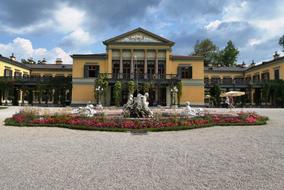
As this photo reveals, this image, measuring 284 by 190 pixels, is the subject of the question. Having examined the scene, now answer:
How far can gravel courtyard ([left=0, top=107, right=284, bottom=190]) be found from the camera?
14.7 ft

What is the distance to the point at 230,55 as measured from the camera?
60344mm

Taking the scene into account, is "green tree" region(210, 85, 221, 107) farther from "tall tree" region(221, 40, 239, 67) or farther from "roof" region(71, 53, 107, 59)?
"tall tree" region(221, 40, 239, 67)

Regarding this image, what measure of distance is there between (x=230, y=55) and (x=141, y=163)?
59.8 m

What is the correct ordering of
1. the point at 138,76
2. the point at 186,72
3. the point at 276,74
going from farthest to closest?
the point at 276,74
the point at 186,72
the point at 138,76

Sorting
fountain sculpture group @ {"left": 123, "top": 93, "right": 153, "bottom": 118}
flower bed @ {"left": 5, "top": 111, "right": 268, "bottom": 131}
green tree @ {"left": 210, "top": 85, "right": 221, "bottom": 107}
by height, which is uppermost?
green tree @ {"left": 210, "top": 85, "right": 221, "bottom": 107}

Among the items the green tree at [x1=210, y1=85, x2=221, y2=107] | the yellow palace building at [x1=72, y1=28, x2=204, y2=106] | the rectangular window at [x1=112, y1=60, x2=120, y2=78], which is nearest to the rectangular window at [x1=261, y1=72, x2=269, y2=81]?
the green tree at [x1=210, y1=85, x2=221, y2=107]

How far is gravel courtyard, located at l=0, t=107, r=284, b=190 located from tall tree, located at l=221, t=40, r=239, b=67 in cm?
5485

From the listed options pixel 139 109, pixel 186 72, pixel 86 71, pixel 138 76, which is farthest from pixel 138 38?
pixel 139 109

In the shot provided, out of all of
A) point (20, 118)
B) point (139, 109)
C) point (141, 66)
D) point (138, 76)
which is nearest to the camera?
point (20, 118)

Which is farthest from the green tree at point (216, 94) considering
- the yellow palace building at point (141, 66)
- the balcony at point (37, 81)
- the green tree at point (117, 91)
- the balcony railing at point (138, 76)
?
the balcony at point (37, 81)

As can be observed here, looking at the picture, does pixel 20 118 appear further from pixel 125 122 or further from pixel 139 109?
pixel 139 109

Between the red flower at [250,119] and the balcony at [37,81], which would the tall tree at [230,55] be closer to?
the balcony at [37,81]

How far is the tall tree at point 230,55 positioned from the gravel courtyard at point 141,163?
54.8 m

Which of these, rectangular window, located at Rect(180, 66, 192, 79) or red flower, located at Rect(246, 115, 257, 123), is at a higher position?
rectangular window, located at Rect(180, 66, 192, 79)
